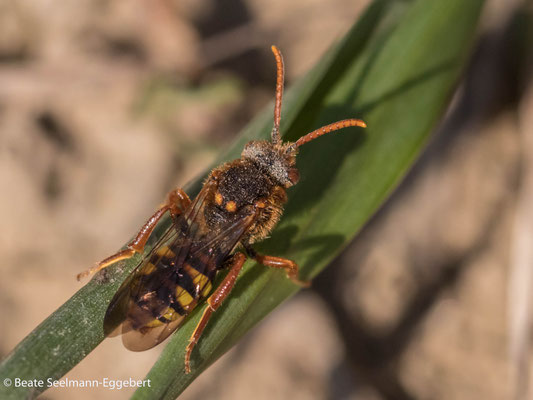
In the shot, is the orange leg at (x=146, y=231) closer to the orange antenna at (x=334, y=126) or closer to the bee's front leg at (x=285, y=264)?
the bee's front leg at (x=285, y=264)

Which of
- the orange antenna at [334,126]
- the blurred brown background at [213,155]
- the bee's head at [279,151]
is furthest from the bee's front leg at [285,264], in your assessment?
the blurred brown background at [213,155]

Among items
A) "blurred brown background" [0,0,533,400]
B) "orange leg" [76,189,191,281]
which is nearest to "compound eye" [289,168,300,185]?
"orange leg" [76,189,191,281]

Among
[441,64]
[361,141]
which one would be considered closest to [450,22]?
[441,64]

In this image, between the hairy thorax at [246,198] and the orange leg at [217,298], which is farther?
the hairy thorax at [246,198]

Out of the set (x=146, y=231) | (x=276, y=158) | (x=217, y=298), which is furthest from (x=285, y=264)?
(x=146, y=231)

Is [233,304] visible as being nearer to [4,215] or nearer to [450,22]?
[450,22]

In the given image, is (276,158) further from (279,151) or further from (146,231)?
(146,231)
